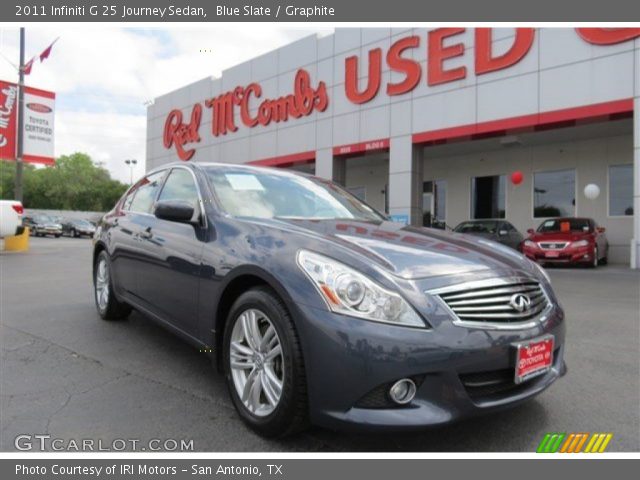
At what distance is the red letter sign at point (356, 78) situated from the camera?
16.7 metres

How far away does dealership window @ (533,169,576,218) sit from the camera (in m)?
16.5

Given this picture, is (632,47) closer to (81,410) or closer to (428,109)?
(428,109)

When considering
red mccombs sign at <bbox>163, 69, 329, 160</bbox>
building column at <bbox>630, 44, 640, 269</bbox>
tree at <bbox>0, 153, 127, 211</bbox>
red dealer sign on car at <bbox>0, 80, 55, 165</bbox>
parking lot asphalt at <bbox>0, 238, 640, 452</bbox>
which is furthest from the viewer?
tree at <bbox>0, 153, 127, 211</bbox>

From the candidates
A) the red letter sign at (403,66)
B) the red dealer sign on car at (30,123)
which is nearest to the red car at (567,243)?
the red letter sign at (403,66)

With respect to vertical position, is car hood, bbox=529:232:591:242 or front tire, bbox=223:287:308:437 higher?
car hood, bbox=529:232:591:242

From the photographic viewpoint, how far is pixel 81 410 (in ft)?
9.60

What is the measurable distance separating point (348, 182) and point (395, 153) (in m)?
7.17

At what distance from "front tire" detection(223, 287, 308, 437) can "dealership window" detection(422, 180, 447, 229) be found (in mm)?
17747

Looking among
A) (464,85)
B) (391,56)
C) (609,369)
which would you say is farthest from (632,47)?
(609,369)

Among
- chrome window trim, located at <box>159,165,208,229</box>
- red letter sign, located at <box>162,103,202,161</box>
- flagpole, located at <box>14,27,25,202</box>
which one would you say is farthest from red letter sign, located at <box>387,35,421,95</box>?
chrome window trim, located at <box>159,165,208,229</box>

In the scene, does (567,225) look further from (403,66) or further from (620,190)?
(403,66)

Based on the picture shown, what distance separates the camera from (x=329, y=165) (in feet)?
60.3

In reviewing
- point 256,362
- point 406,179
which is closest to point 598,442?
point 256,362

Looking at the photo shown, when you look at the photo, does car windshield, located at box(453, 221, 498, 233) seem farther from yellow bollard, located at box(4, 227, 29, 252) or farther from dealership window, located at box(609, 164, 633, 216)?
yellow bollard, located at box(4, 227, 29, 252)
